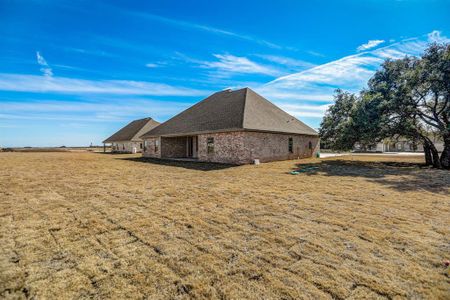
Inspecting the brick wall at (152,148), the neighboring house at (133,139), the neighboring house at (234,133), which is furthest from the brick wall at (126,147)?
the neighboring house at (234,133)

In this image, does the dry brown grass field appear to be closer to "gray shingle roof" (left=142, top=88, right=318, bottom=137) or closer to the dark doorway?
"gray shingle roof" (left=142, top=88, right=318, bottom=137)

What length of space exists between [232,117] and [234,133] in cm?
163

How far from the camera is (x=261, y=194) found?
7.14 m

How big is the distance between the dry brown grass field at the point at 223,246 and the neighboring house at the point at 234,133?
994 cm

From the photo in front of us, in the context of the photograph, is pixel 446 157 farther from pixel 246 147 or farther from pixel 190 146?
pixel 190 146

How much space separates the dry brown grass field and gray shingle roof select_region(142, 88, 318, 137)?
34.4 ft

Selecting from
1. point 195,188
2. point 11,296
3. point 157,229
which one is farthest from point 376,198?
point 11,296

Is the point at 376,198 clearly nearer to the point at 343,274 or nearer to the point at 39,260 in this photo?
the point at 343,274

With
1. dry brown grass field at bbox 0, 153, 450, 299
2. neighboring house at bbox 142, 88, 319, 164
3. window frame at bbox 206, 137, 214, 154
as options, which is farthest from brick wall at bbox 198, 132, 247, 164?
dry brown grass field at bbox 0, 153, 450, 299

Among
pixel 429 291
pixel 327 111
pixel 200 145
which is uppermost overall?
pixel 327 111

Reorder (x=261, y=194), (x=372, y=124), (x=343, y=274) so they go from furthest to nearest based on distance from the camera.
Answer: (x=372, y=124)
(x=261, y=194)
(x=343, y=274)

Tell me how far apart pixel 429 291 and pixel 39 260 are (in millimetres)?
4793

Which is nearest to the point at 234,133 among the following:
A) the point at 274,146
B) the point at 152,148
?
the point at 274,146

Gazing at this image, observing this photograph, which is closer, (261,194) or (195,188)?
(261,194)
